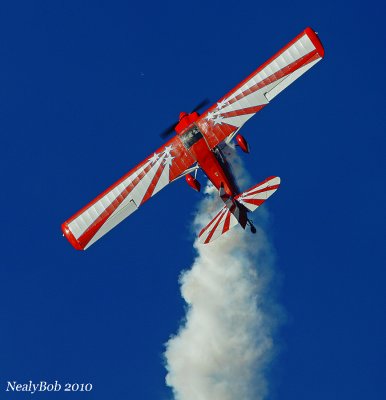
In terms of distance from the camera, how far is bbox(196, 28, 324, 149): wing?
38.9 m

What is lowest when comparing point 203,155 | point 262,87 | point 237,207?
point 237,207

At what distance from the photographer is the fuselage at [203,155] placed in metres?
39.0

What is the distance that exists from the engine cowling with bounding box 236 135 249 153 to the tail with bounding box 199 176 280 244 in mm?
2042

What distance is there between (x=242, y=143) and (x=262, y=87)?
293 cm

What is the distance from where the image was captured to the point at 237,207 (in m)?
39.4

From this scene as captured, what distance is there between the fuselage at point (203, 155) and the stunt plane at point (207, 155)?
0.05 metres

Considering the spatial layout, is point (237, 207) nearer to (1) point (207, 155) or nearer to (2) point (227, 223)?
(2) point (227, 223)

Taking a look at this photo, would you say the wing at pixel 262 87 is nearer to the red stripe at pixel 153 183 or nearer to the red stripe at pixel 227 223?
the red stripe at pixel 153 183

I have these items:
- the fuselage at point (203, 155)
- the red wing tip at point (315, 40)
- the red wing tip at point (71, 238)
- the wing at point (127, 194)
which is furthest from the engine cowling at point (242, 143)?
the red wing tip at point (71, 238)

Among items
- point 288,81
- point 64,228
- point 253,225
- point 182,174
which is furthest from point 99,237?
point 288,81

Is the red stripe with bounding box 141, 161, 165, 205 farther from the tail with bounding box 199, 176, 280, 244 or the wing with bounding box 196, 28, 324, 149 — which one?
the tail with bounding box 199, 176, 280, 244

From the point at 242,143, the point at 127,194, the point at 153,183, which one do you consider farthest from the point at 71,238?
the point at 242,143

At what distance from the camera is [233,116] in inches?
1534

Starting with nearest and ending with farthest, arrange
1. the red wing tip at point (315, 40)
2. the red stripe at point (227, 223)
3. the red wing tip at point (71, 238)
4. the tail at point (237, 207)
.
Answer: the tail at point (237, 207)
the red wing tip at point (71, 238)
the red wing tip at point (315, 40)
the red stripe at point (227, 223)
